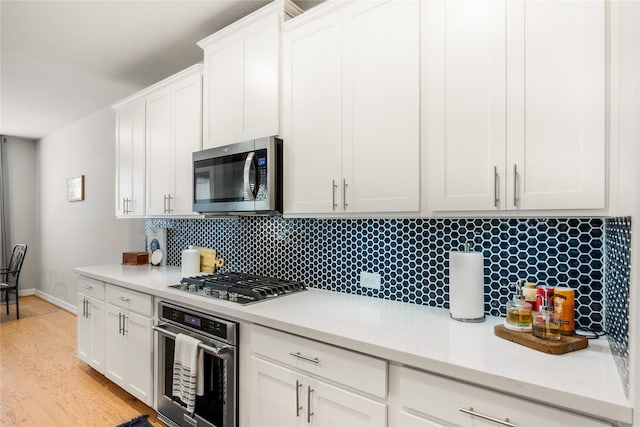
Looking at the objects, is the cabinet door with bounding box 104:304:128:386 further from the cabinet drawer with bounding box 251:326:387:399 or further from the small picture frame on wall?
the small picture frame on wall

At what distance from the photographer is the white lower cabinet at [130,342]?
2.32m

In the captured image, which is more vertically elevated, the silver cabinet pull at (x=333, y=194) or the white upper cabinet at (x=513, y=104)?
the white upper cabinet at (x=513, y=104)

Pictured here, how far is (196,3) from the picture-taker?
2.16 meters

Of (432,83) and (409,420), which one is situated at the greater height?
(432,83)

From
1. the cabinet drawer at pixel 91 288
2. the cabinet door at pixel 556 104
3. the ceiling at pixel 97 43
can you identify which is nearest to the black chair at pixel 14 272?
the ceiling at pixel 97 43

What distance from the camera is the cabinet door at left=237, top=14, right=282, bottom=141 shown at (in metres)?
2.03

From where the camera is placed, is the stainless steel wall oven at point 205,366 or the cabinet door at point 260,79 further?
the cabinet door at point 260,79

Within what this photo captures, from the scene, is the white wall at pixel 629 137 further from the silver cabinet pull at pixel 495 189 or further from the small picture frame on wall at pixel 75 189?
the small picture frame on wall at pixel 75 189

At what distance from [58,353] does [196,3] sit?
3.51 metres

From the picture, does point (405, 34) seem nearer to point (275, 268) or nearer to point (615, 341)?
point (615, 341)

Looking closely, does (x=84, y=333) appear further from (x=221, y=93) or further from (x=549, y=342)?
(x=549, y=342)

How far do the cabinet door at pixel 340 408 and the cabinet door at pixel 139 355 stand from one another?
133cm

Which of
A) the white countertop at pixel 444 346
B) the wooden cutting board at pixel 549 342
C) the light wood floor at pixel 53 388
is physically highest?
the wooden cutting board at pixel 549 342

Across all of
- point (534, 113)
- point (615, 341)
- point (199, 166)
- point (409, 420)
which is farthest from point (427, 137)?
point (199, 166)
